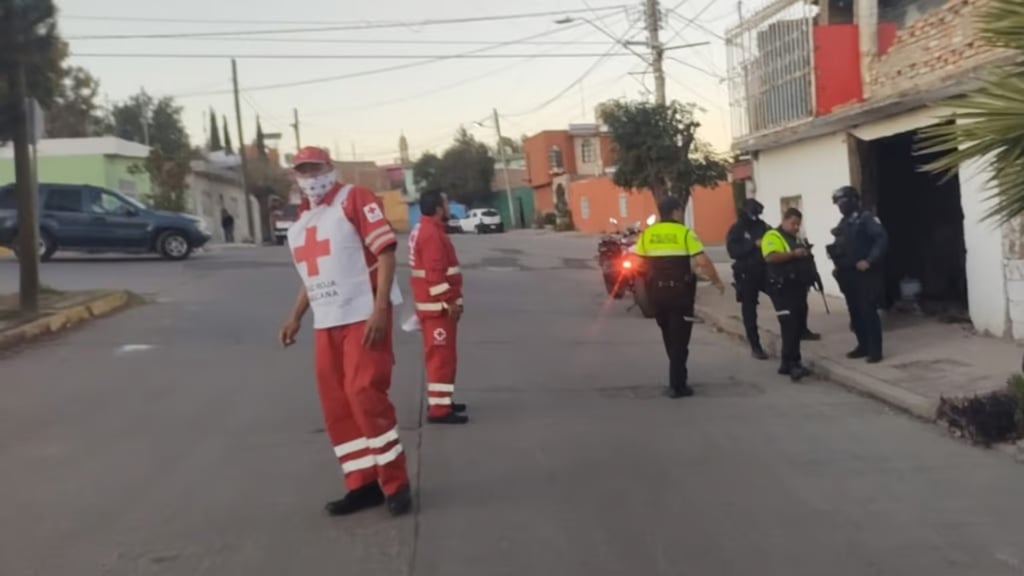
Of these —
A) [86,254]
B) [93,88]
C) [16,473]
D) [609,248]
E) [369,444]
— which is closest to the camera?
[369,444]

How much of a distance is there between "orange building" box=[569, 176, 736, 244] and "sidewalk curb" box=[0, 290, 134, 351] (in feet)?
68.8

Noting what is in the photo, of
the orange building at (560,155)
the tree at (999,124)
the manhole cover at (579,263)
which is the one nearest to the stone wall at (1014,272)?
the tree at (999,124)

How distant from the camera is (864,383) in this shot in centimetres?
1019

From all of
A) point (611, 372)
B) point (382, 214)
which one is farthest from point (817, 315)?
point (382, 214)

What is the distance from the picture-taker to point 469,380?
35.5 feet

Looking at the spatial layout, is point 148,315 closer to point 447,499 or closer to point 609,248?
point 609,248

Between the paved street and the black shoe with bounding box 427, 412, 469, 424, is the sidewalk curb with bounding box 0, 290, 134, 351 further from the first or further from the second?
the black shoe with bounding box 427, 412, 469, 424

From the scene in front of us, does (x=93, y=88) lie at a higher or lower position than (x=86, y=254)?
higher

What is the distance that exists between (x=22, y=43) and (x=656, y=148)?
11056 mm

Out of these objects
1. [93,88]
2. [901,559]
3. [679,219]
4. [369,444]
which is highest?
[93,88]

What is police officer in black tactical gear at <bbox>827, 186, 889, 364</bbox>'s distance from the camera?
36.0ft

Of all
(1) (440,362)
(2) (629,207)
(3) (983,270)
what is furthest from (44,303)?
(2) (629,207)

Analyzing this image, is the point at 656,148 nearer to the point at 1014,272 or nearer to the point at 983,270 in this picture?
the point at 983,270

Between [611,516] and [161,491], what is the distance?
2.58m
